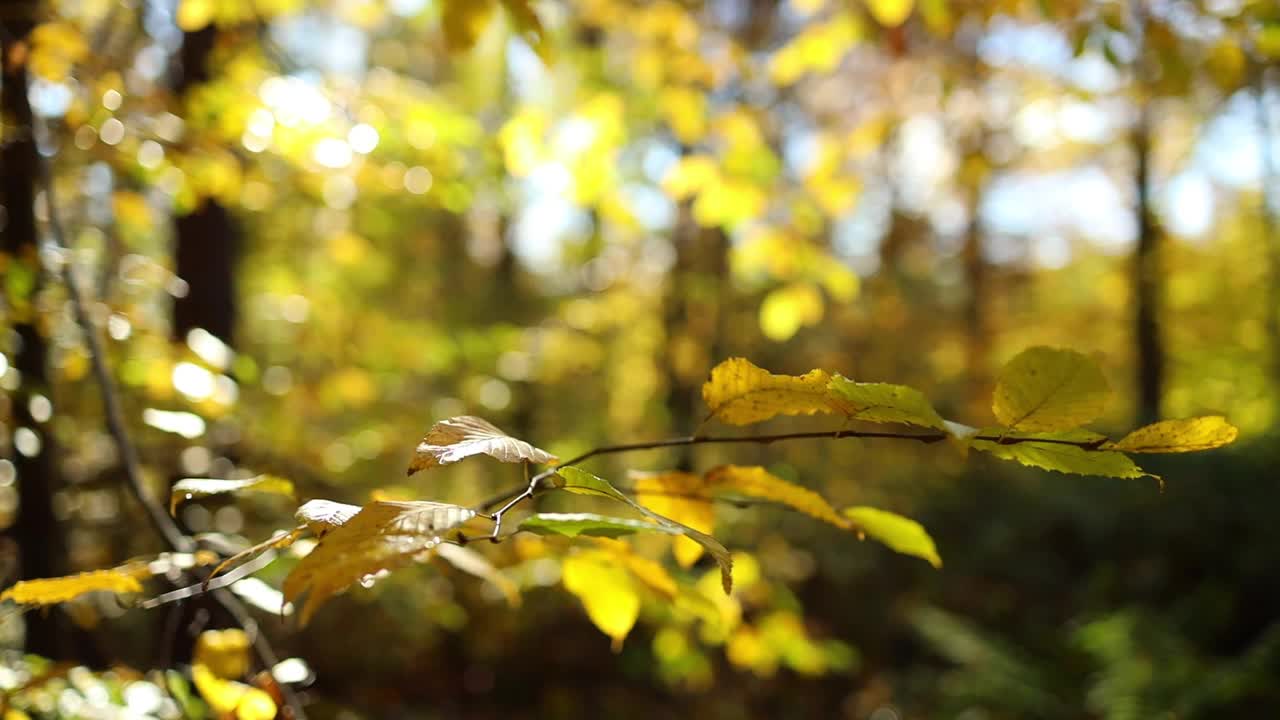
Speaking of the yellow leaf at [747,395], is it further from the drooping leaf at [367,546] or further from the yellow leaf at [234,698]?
the yellow leaf at [234,698]

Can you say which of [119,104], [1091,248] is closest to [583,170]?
[119,104]

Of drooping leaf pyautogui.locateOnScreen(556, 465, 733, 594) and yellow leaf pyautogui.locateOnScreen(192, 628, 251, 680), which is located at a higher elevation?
drooping leaf pyautogui.locateOnScreen(556, 465, 733, 594)

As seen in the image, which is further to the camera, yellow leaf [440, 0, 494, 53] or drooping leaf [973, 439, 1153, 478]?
yellow leaf [440, 0, 494, 53]

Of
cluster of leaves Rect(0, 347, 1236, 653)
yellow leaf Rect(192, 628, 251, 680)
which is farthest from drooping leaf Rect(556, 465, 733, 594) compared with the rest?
yellow leaf Rect(192, 628, 251, 680)

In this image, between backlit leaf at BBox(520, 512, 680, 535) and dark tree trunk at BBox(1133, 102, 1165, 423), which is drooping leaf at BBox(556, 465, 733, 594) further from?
dark tree trunk at BBox(1133, 102, 1165, 423)

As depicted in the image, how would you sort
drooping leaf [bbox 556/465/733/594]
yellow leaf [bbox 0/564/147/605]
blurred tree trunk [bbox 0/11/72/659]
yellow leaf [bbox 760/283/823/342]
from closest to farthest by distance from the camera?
drooping leaf [bbox 556/465/733/594] → yellow leaf [bbox 0/564/147/605] → blurred tree trunk [bbox 0/11/72/659] → yellow leaf [bbox 760/283/823/342]

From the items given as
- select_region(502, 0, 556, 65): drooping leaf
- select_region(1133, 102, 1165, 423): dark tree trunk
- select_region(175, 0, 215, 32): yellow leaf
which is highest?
select_region(175, 0, 215, 32): yellow leaf

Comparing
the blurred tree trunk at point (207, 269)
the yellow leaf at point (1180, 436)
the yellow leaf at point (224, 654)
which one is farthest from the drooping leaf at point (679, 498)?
the blurred tree trunk at point (207, 269)
